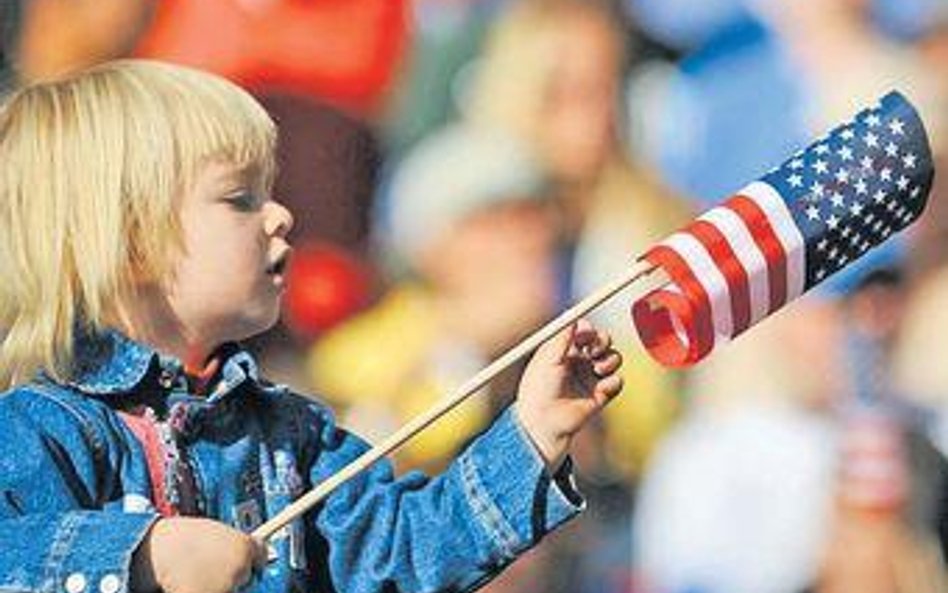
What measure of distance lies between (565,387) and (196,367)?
328 mm

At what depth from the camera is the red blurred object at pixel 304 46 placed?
371 centimetres

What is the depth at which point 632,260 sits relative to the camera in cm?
365

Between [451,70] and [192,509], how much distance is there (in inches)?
50.0

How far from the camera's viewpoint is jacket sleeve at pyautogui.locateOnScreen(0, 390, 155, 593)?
2369mm

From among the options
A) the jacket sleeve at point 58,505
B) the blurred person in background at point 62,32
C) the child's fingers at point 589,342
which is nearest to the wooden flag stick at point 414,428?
the child's fingers at point 589,342

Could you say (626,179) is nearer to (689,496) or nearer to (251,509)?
(689,496)

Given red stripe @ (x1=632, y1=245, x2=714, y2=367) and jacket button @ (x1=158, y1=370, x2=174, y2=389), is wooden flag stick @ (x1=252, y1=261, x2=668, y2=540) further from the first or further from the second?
jacket button @ (x1=158, y1=370, x2=174, y2=389)

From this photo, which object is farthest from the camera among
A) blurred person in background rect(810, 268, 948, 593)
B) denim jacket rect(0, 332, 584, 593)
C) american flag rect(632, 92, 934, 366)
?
blurred person in background rect(810, 268, 948, 593)

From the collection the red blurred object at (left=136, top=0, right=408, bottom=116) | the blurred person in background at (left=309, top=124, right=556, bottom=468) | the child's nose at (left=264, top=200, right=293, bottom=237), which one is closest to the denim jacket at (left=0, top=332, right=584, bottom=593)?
the child's nose at (left=264, top=200, right=293, bottom=237)

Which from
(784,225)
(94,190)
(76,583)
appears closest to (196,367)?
(94,190)

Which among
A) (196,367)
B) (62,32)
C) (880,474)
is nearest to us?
(196,367)

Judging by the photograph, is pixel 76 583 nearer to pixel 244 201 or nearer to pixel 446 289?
pixel 244 201

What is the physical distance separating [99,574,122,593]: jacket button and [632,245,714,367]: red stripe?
545 millimetres

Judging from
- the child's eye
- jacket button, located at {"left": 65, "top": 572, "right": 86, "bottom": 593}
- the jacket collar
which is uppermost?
the child's eye
